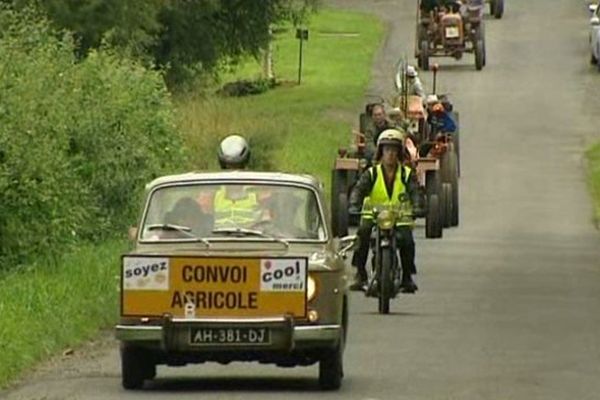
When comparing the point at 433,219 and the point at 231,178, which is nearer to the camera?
the point at 231,178

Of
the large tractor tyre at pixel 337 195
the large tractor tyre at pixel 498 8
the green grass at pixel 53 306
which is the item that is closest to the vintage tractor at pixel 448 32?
the large tractor tyre at pixel 498 8

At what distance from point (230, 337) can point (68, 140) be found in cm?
1472

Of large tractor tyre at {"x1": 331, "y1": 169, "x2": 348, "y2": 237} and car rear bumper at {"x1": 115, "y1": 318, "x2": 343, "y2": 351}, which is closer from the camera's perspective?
car rear bumper at {"x1": 115, "y1": 318, "x2": 343, "y2": 351}

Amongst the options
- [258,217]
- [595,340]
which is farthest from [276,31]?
[258,217]

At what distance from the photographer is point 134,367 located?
16.2m

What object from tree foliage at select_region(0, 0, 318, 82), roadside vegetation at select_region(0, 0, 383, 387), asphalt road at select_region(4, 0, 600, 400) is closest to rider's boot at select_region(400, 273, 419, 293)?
asphalt road at select_region(4, 0, 600, 400)

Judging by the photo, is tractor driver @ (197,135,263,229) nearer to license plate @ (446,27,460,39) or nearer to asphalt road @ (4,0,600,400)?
asphalt road @ (4,0,600,400)

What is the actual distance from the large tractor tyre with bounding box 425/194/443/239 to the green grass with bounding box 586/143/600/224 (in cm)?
697

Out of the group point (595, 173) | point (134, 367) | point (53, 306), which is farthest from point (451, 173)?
point (134, 367)

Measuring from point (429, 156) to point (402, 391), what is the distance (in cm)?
1727

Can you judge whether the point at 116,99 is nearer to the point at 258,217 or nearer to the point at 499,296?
the point at 499,296

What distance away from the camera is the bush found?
84.1 ft

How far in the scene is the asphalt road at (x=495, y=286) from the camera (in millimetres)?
16656

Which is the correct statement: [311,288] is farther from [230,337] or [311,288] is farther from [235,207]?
[235,207]
